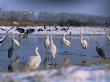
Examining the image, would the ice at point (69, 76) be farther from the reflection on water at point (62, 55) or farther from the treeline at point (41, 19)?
the treeline at point (41, 19)

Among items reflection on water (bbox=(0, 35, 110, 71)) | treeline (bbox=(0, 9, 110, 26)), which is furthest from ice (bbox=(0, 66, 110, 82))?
treeline (bbox=(0, 9, 110, 26))

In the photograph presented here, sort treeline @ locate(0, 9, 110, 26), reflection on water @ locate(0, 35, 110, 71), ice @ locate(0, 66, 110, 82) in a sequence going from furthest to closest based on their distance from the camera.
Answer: treeline @ locate(0, 9, 110, 26), reflection on water @ locate(0, 35, 110, 71), ice @ locate(0, 66, 110, 82)

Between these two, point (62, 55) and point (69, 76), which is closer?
point (69, 76)

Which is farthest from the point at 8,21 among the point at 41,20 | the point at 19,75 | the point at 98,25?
the point at 19,75

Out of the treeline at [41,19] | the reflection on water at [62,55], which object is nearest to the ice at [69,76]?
the reflection on water at [62,55]

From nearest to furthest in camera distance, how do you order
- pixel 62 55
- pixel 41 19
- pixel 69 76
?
pixel 69 76 < pixel 62 55 < pixel 41 19

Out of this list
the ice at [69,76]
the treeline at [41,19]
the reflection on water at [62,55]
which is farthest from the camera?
the treeline at [41,19]

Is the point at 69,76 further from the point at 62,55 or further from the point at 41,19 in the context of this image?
the point at 41,19

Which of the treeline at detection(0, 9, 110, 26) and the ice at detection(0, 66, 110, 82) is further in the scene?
the treeline at detection(0, 9, 110, 26)

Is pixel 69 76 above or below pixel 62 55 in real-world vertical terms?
above

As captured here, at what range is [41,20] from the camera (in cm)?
6300

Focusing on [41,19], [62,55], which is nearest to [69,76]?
[62,55]

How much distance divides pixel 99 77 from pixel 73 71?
43 centimetres

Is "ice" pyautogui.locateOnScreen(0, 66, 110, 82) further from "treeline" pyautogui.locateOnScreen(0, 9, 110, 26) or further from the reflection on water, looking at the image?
"treeline" pyautogui.locateOnScreen(0, 9, 110, 26)
